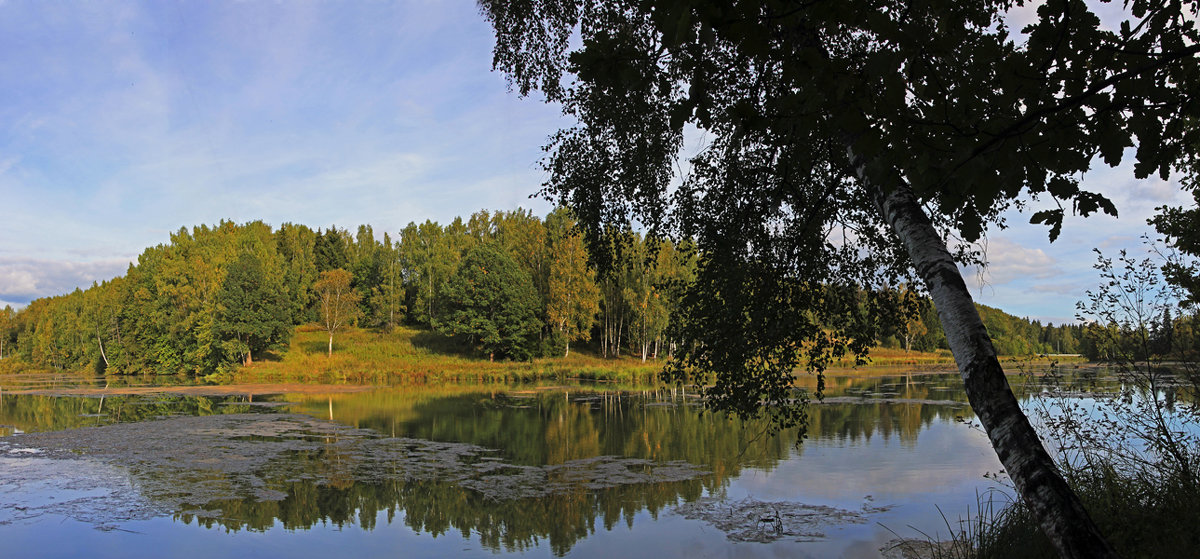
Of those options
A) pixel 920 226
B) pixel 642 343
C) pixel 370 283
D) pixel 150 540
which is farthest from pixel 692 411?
pixel 370 283

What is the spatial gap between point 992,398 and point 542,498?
311 inches

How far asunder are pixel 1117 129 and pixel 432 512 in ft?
30.2

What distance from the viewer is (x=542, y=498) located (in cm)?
1023

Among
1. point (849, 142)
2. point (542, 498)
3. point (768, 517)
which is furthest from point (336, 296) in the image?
point (849, 142)

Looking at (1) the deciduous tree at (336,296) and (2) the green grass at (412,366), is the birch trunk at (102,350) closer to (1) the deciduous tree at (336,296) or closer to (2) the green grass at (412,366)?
(2) the green grass at (412,366)

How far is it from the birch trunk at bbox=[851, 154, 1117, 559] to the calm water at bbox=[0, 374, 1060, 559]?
2683 millimetres

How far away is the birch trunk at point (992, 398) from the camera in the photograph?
9.65 feet

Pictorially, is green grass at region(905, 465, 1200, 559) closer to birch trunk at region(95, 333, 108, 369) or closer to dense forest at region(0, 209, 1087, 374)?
dense forest at region(0, 209, 1087, 374)

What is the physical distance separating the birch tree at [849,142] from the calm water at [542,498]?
59.1 inches

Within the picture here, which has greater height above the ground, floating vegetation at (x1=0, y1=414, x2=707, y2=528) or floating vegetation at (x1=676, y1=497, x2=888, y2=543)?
floating vegetation at (x1=0, y1=414, x2=707, y2=528)

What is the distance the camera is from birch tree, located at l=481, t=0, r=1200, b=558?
2510mm

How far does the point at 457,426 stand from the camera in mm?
18453

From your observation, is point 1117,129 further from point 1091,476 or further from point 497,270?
point 497,270

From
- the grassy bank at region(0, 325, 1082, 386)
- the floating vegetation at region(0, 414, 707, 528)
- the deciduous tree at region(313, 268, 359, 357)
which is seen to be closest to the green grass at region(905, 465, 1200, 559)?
the floating vegetation at region(0, 414, 707, 528)
